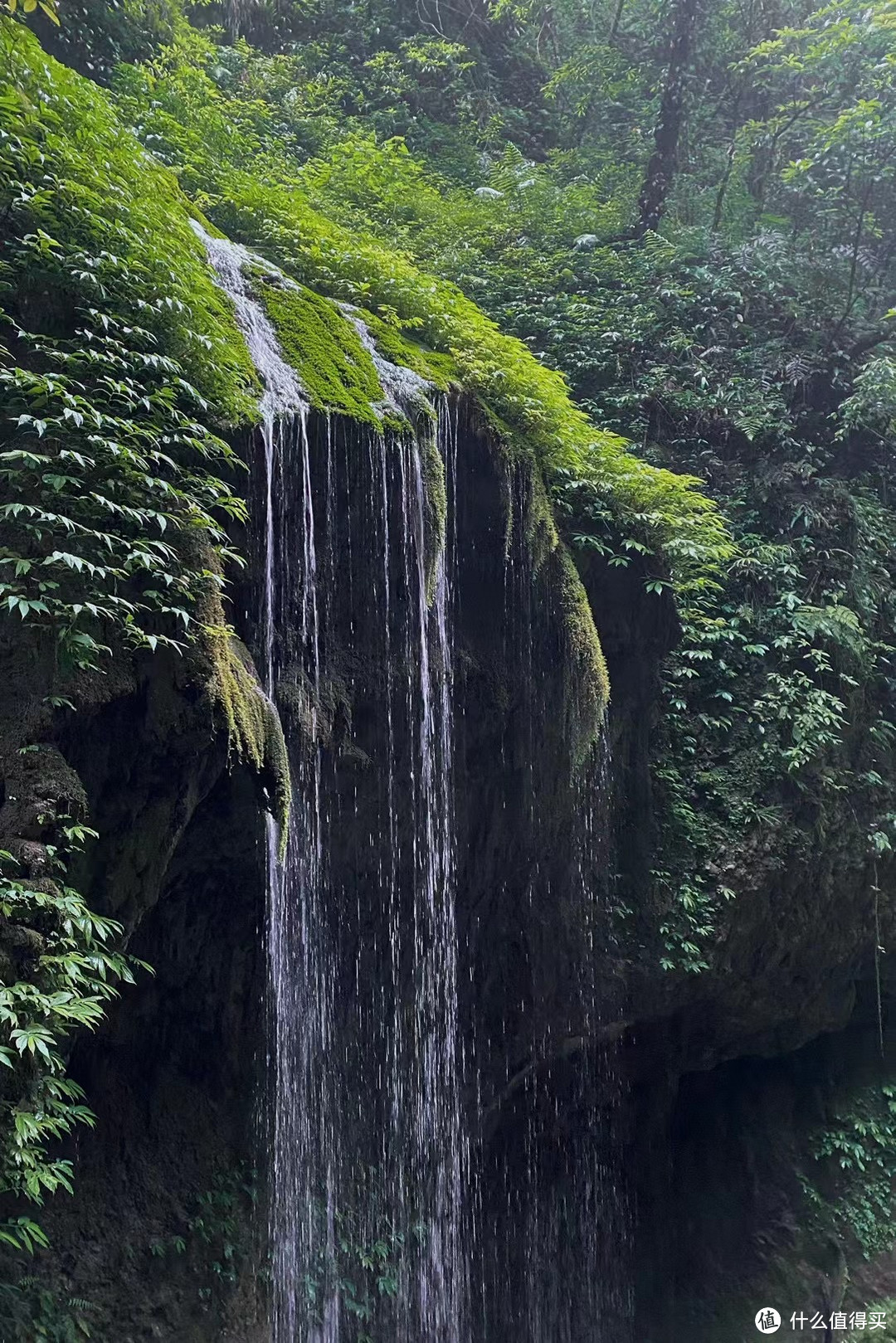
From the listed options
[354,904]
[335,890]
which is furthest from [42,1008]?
[354,904]

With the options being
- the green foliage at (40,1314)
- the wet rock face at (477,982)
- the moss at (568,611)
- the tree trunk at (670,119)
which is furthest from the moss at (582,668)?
the tree trunk at (670,119)

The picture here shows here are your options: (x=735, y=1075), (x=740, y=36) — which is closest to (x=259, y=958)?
(x=735, y=1075)

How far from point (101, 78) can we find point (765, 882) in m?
10.3

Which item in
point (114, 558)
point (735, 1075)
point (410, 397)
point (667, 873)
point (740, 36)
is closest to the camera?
point (114, 558)

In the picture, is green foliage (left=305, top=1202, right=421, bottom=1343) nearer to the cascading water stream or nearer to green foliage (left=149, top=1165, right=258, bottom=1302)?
the cascading water stream

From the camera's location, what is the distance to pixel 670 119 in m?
11.9

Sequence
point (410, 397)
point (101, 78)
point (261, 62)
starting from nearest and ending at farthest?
point (410, 397), point (101, 78), point (261, 62)

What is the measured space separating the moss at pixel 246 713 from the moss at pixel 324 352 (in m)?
1.77

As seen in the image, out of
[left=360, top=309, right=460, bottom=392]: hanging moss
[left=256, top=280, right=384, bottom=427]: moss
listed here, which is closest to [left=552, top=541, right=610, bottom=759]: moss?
[left=360, top=309, right=460, bottom=392]: hanging moss

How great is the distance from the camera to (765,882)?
24.2 ft

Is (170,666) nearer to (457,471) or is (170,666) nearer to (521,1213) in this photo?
(457,471)

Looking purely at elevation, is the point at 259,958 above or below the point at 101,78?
below

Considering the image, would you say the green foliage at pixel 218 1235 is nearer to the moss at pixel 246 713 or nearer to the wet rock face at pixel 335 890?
the wet rock face at pixel 335 890

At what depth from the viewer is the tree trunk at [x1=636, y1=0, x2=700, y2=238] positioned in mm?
11781
